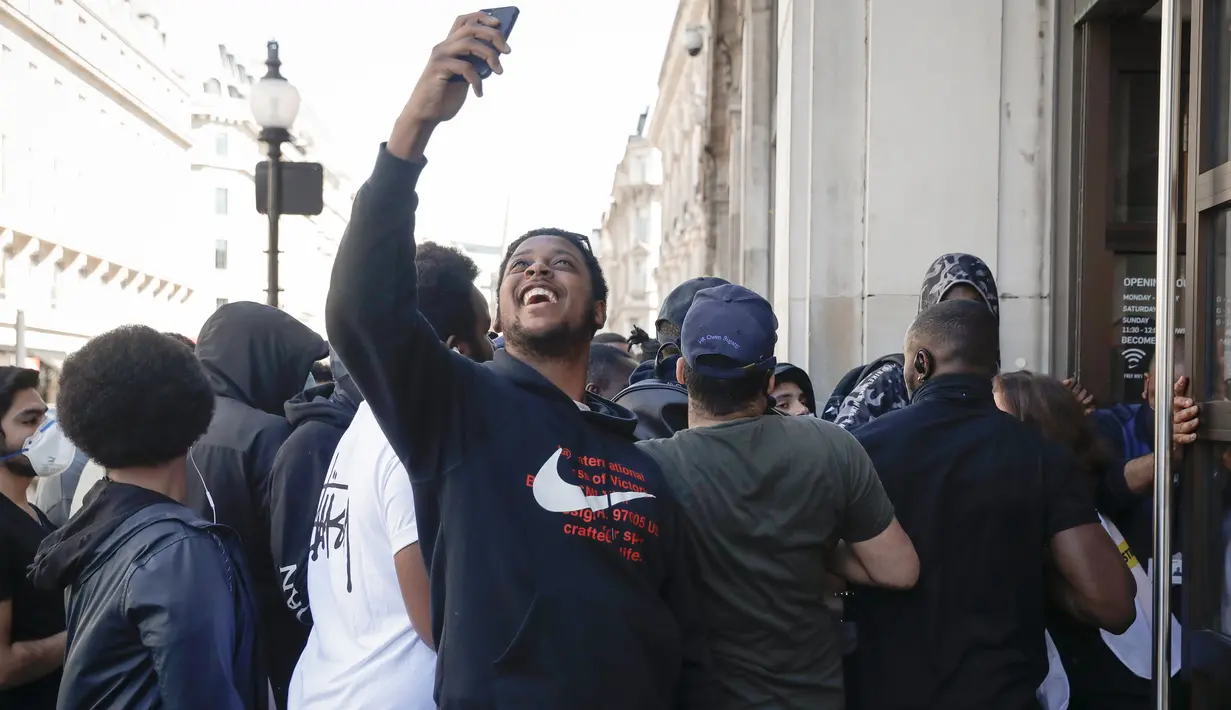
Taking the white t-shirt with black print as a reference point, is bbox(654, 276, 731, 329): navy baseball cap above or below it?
above

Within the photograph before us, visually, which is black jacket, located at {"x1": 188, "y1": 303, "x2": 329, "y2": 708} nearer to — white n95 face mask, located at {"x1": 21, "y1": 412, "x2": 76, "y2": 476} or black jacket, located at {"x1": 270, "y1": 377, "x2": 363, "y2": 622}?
black jacket, located at {"x1": 270, "y1": 377, "x2": 363, "y2": 622}

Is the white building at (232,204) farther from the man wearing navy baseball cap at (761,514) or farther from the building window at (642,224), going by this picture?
the man wearing navy baseball cap at (761,514)

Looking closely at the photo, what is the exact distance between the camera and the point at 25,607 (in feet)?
11.5

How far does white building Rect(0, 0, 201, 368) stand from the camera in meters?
42.1

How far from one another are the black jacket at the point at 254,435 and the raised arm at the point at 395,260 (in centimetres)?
150

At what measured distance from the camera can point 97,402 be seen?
290cm

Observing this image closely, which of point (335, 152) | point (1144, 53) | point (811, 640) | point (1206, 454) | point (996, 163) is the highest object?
point (335, 152)

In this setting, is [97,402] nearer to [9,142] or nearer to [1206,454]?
[1206,454]

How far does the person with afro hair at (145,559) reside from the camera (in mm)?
2613

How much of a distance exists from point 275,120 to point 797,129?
4.64 m

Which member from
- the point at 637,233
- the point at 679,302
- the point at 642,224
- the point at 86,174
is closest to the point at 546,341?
the point at 679,302

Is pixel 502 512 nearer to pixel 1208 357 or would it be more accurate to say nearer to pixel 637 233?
pixel 1208 357

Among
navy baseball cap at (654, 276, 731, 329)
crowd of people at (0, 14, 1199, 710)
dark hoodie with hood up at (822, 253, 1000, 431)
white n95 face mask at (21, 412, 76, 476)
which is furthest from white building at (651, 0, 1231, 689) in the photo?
white n95 face mask at (21, 412, 76, 476)

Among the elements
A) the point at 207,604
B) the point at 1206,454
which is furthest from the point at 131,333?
the point at 1206,454
